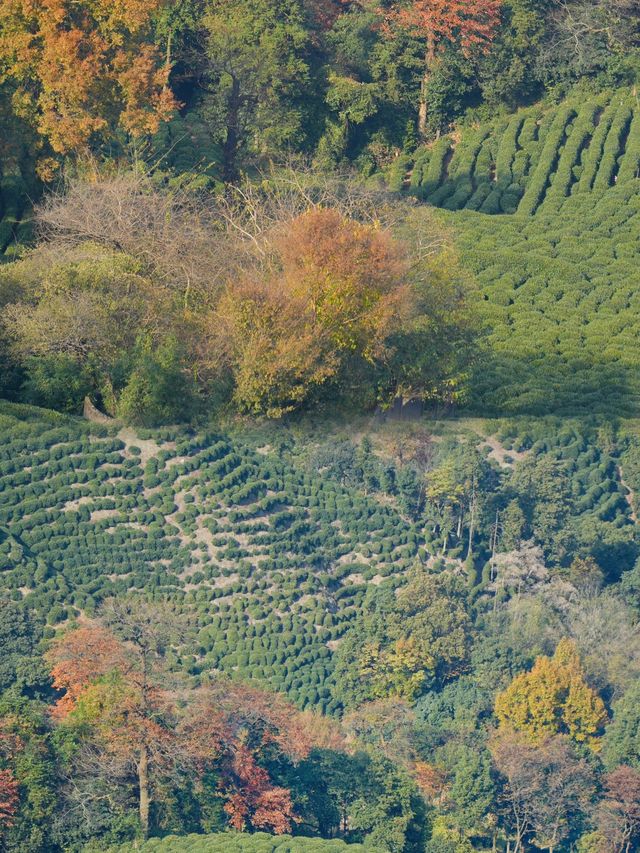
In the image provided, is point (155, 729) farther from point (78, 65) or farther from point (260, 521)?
point (78, 65)

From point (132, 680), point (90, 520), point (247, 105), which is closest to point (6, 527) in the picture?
point (90, 520)

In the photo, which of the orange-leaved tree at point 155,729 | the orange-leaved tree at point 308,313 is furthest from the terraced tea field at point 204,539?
the orange-leaved tree at point 308,313

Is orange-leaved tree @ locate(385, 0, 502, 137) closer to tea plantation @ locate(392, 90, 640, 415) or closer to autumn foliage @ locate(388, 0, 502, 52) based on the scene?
autumn foliage @ locate(388, 0, 502, 52)

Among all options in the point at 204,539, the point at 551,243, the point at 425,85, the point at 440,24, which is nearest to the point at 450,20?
the point at 440,24

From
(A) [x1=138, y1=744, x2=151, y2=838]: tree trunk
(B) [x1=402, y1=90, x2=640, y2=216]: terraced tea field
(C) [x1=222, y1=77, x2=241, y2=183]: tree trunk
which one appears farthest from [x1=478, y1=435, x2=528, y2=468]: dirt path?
(A) [x1=138, y1=744, x2=151, y2=838]: tree trunk

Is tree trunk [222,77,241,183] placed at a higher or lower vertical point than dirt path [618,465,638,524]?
higher

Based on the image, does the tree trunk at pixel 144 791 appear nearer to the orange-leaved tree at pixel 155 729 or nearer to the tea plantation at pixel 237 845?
the orange-leaved tree at pixel 155 729
